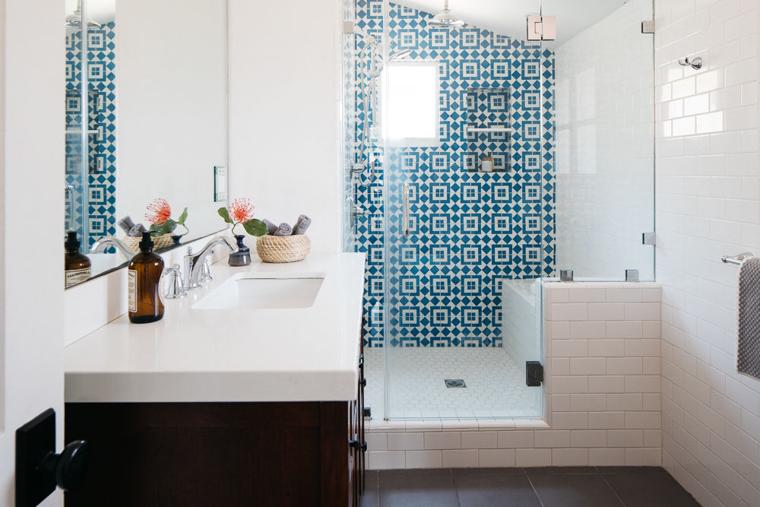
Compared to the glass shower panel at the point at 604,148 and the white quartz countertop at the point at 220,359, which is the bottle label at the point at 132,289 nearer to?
the white quartz countertop at the point at 220,359

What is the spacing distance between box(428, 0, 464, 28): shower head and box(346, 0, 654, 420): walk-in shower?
0.05 feet

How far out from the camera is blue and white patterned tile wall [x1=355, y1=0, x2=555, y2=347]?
9.55ft

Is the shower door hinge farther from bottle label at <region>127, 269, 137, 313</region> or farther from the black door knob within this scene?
the black door knob

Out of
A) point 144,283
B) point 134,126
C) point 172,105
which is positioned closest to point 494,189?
point 172,105

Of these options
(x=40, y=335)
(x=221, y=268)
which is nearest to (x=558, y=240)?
(x=221, y=268)

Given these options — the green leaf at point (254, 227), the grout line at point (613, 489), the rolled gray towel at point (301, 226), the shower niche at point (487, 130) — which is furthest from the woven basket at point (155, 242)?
the grout line at point (613, 489)

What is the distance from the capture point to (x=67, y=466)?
2.31 feet

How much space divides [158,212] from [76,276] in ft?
1.73

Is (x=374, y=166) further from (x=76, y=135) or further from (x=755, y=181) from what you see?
(x=76, y=135)

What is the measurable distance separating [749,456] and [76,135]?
2357 millimetres

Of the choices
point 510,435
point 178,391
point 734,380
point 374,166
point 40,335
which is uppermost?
point 374,166

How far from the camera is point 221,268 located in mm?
2354

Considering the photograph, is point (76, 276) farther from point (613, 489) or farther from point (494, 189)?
point (613, 489)

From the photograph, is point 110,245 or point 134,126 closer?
point 110,245
